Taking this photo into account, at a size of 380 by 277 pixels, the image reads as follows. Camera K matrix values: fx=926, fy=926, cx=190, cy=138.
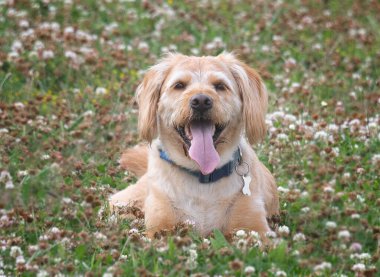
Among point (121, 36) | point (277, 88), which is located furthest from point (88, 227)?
point (121, 36)

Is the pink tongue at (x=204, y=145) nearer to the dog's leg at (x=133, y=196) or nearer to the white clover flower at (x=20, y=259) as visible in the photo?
the dog's leg at (x=133, y=196)

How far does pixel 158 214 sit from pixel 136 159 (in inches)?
49.2

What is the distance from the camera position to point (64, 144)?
8086mm

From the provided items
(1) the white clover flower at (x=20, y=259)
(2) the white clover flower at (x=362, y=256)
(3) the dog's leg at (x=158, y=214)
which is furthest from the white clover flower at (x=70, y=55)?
(2) the white clover flower at (x=362, y=256)

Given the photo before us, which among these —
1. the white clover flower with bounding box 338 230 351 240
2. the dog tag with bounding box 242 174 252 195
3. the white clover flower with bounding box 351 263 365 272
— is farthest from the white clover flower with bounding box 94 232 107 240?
the white clover flower with bounding box 351 263 365 272

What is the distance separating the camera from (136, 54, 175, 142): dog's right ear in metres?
6.82

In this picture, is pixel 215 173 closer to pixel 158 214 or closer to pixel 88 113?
pixel 158 214

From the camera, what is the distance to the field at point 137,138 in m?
5.74

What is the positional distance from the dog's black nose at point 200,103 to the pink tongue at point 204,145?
0.59 ft

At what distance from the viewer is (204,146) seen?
6.51m

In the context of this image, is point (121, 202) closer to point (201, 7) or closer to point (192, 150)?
point (192, 150)

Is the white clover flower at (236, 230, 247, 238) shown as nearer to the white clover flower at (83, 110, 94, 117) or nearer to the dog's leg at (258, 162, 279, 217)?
the dog's leg at (258, 162, 279, 217)

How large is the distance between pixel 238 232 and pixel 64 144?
2526 mm

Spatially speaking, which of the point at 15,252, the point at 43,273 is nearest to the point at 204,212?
the point at 15,252
